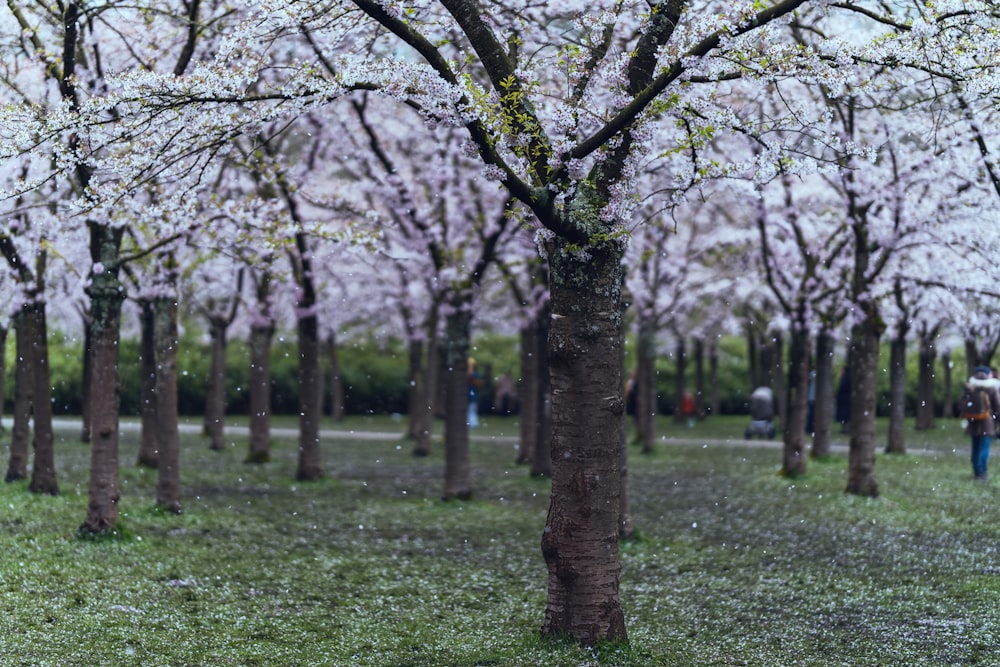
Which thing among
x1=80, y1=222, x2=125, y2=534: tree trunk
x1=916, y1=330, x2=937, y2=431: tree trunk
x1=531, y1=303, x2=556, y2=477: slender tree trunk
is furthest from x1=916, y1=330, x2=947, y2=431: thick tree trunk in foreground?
x1=80, y1=222, x2=125, y2=534: tree trunk

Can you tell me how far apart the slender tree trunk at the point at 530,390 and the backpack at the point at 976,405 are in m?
7.37

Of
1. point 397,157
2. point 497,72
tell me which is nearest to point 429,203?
point 397,157

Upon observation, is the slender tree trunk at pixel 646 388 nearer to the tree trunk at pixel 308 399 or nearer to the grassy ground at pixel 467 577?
the grassy ground at pixel 467 577

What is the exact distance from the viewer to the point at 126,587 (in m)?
10.5

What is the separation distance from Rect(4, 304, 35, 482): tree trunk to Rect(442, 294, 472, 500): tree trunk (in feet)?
19.0

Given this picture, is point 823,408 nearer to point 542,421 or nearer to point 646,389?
point 646,389

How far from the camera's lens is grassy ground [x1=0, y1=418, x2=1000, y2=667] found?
339 inches

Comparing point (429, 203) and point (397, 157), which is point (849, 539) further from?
point (397, 157)

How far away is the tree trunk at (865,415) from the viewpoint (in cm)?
1825

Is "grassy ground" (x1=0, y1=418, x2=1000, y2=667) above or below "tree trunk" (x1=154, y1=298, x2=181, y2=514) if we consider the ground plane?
below

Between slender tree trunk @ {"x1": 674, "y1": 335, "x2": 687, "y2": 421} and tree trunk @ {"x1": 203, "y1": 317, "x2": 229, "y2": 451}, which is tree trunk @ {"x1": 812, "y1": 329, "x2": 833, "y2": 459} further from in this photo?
slender tree trunk @ {"x1": 674, "y1": 335, "x2": 687, "y2": 421}

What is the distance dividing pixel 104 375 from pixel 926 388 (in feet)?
98.5

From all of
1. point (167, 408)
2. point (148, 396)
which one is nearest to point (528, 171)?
point (167, 408)

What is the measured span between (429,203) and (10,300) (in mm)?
6957
